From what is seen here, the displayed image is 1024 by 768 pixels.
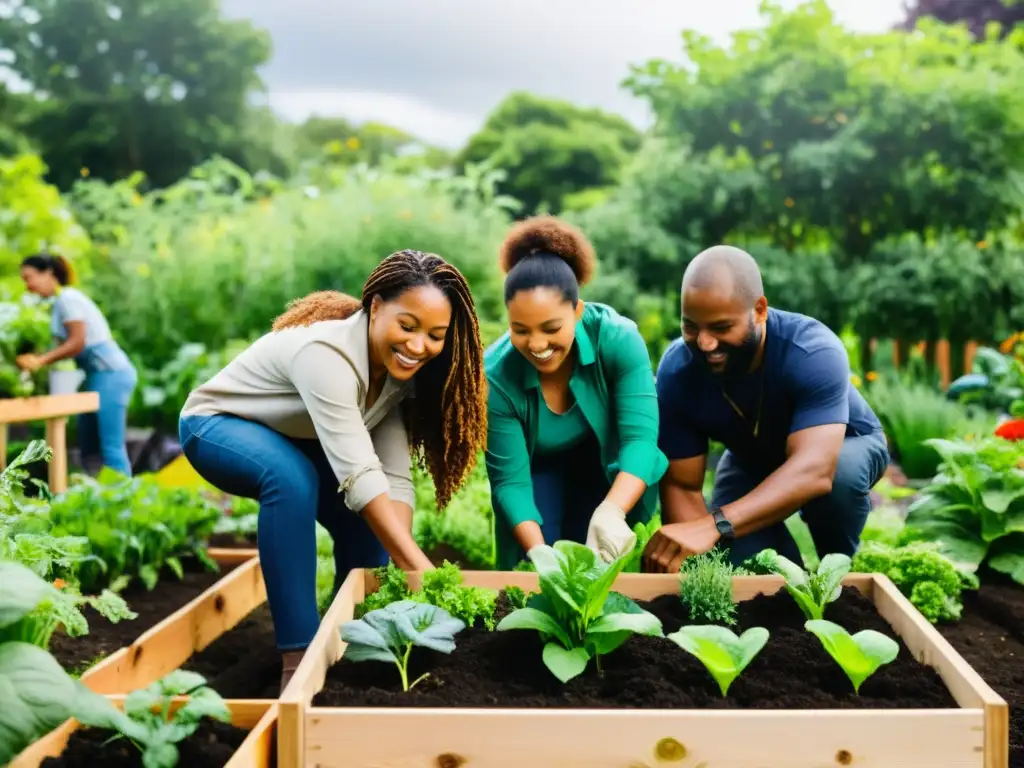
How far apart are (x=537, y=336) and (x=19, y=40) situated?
885 inches

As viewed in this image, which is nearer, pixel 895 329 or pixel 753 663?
pixel 753 663

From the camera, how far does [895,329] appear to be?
7.55m

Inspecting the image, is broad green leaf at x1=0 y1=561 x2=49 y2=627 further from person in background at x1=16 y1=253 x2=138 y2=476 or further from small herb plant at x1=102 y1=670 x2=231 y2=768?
person in background at x1=16 y1=253 x2=138 y2=476

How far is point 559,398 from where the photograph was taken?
115 inches

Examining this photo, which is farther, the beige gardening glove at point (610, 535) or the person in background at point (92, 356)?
the person in background at point (92, 356)

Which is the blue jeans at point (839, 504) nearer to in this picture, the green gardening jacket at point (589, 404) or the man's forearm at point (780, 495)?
the man's forearm at point (780, 495)

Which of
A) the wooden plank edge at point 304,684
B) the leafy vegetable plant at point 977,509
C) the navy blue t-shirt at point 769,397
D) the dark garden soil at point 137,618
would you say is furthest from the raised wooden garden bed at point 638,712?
the leafy vegetable plant at point 977,509

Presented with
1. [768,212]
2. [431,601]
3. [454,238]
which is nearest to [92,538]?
[431,601]

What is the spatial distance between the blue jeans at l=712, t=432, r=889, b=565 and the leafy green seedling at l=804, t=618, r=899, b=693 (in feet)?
3.33

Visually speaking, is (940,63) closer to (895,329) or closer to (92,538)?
(895,329)

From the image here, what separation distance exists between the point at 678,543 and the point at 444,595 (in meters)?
0.73

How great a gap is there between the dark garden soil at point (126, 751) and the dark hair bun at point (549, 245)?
151 centimetres

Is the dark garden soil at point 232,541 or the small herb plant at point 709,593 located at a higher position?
the small herb plant at point 709,593

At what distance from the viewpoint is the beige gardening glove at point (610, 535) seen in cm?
256
